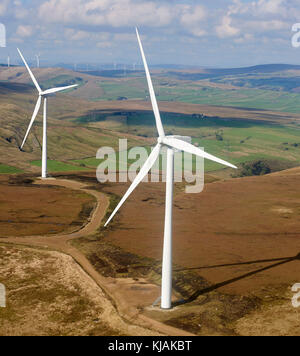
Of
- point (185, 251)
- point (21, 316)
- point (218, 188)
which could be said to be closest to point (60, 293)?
point (21, 316)

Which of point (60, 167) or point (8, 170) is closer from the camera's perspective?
point (8, 170)

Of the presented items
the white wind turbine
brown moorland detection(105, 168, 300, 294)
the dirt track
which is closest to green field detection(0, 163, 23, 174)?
brown moorland detection(105, 168, 300, 294)

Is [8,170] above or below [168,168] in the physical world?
below

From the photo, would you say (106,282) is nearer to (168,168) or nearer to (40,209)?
(168,168)

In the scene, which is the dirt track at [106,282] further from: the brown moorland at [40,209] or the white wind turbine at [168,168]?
the white wind turbine at [168,168]

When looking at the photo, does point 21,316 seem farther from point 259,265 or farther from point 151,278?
point 259,265

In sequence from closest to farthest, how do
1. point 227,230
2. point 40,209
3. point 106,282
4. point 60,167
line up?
1. point 106,282
2. point 227,230
3. point 40,209
4. point 60,167

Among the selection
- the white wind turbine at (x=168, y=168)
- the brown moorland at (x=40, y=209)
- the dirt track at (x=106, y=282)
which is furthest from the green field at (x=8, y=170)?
the white wind turbine at (x=168, y=168)

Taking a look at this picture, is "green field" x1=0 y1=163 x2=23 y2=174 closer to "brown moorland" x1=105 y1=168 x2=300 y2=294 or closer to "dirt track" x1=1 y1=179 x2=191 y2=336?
"brown moorland" x1=105 y1=168 x2=300 y2=294

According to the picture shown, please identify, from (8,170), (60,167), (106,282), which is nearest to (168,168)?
(106,282)
